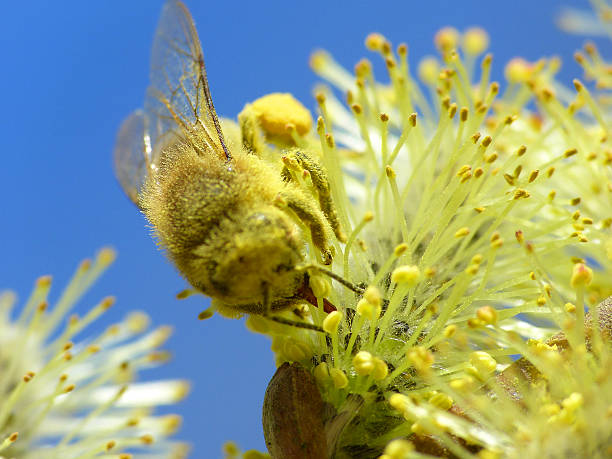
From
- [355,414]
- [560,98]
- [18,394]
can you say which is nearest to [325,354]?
[355,414]

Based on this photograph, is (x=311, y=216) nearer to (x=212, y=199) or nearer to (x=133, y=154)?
(x=212, y=199)

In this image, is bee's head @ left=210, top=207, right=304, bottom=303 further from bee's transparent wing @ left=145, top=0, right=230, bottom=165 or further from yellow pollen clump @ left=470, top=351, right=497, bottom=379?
yellow pollen clump @ left=470, top=351, right=497, bottom=379

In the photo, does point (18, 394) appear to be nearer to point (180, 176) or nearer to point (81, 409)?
point (81, 409)

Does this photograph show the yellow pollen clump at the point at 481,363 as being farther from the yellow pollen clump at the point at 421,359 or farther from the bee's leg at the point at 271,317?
the bee's leg at the point at 271,317

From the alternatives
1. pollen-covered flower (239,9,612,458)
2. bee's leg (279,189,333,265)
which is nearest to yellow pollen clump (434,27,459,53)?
pollen-covered flower (239,9,612,458)

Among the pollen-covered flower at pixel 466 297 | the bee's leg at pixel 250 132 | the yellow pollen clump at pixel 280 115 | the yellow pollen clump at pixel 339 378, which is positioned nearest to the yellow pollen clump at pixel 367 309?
the pollen-covered flower at pixel 466 297

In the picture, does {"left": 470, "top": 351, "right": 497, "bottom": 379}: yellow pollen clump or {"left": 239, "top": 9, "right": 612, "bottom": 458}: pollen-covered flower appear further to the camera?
{"left": 470, "top": 351, "right": 497, "bottom": 379}: yellow pollen clump

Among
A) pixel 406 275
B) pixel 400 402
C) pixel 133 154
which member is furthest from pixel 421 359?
pixel 133 154
